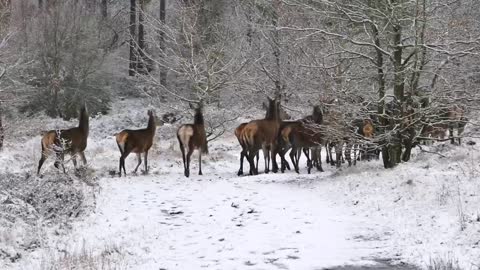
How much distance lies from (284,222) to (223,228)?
1.00m

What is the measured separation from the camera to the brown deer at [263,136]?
55.4ft

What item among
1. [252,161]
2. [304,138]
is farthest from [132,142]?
[304,138]

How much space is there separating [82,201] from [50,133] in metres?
6.35

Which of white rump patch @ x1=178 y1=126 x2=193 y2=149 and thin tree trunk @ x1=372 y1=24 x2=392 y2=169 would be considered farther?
white rump patch @ x1=178 y1=126 x2=193 y2=149

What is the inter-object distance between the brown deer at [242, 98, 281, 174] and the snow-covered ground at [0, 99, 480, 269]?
193cm

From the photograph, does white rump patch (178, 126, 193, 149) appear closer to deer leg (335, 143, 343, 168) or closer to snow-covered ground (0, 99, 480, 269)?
snow-covered ground (0, 99, 480, 269)

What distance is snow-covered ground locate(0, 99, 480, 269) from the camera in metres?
7.37

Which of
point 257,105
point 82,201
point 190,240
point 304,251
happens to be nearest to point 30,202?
point 82,201

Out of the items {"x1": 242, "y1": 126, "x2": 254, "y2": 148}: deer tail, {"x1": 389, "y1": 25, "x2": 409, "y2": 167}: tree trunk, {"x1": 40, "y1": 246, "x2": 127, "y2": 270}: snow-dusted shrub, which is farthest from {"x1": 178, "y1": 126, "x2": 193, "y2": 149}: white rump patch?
{"x1": 40, "y1": 246, "x2": 127, "y2": 270}: snow-dusted shrub

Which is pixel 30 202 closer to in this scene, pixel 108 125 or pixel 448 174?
pixel 448 174

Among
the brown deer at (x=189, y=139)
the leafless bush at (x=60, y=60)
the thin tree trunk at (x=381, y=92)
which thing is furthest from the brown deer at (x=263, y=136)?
the leafless bush at (x=60, y=60)

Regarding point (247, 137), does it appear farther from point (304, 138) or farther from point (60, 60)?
point (60, 60)

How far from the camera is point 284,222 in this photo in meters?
9.42

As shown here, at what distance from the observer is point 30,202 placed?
33.8 ft
